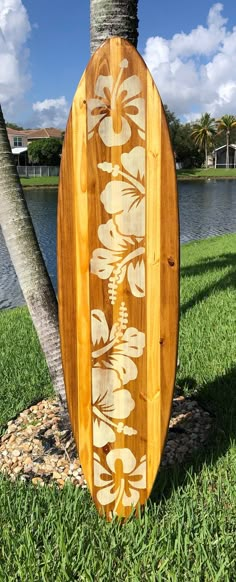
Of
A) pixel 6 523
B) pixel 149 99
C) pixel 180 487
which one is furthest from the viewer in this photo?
pixel 180 487

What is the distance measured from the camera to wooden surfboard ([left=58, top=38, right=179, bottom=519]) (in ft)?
7.59

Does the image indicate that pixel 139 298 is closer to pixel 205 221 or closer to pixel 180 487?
pixel 180 487

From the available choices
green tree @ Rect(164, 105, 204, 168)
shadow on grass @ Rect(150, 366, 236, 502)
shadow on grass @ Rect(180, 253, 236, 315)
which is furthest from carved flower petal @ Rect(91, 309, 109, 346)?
green tree @ Rect(164, 105, 204, 168)

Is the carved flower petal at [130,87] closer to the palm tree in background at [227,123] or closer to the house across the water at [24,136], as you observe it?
the house across the water at [24,136]

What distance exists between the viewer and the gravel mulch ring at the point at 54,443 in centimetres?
305

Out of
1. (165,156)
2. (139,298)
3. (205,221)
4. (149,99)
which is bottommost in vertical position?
(205,221)

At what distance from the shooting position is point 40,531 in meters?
2.36

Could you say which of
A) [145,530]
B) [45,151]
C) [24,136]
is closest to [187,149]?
[24,136]

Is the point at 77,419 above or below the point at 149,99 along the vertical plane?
below

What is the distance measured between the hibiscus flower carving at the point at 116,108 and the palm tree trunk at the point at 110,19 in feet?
2.21

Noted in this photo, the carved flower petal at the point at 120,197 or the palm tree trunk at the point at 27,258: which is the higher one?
the carved flower petal at the point at 120,197

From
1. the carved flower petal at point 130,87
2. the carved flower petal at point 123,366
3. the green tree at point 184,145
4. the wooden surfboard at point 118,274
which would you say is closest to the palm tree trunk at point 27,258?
the wooden surfboard at point 118,274

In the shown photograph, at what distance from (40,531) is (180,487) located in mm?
717

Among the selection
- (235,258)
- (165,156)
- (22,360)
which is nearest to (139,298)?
(165,156)
